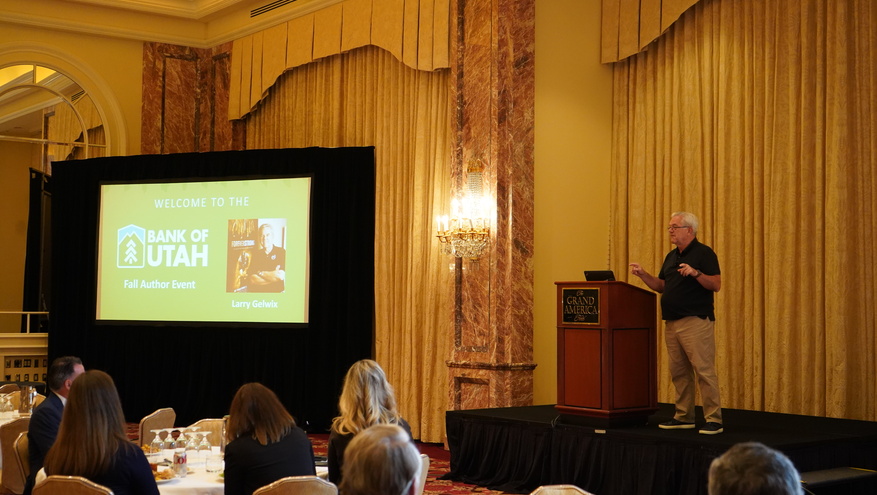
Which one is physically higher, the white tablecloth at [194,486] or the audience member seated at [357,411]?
the audience member seated at [357,411]

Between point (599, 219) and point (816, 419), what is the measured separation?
305 cm

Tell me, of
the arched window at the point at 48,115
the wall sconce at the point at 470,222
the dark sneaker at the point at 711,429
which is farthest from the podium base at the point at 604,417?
the arched window at the point at 48,115

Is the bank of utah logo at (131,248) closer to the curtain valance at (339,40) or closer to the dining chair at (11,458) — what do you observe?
the curtain valance at (339,40)

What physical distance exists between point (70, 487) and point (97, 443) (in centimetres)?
19

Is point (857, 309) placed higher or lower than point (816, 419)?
higher

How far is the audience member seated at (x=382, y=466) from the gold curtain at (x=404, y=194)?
6.84 meters

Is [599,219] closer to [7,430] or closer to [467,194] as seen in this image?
[467,194]

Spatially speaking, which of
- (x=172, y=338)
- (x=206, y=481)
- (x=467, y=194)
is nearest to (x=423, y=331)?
(x=467, y=194)

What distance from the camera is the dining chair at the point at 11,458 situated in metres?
5.79

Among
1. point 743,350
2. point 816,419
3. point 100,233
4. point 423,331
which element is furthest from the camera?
point 100,233

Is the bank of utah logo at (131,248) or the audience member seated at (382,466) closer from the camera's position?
the audience member seated at (382,466)

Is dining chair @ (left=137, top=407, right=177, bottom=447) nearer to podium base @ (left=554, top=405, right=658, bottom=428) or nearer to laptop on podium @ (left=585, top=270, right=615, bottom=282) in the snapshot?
podium base @ (left=554, top=405, right=658, bottom=428)

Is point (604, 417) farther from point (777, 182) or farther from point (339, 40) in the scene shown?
point (339, 40)

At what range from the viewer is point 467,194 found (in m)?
9.02
